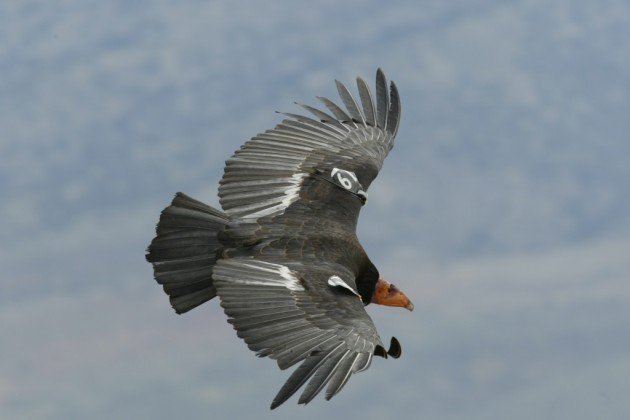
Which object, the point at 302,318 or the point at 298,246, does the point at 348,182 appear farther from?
the point at 302,318

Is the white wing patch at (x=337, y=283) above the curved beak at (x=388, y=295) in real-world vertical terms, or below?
below

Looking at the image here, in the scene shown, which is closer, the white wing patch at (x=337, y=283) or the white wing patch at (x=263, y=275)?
the white wing patch at (x=263, y=275)

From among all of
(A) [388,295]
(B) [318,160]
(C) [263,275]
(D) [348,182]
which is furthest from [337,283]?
(B) [318,160]

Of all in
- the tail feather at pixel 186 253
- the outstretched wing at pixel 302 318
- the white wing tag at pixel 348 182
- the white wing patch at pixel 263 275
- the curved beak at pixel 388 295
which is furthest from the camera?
the white wing tag at pixel 348 182

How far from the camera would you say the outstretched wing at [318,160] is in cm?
1708

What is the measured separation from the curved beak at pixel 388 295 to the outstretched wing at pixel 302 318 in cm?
145

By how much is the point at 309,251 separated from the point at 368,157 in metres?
3.49

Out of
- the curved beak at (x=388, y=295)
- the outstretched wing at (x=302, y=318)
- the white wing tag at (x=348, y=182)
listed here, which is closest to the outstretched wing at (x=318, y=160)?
the white wing tag at (x=348, y=182)

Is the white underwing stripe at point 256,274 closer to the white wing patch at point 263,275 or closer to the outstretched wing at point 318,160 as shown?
the white wing patch at point 263,275

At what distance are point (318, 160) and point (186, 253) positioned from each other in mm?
2968

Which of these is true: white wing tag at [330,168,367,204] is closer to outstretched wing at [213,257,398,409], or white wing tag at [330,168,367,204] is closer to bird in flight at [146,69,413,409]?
bird in flight at [146,69,413,409]

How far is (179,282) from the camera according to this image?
16.2 metres

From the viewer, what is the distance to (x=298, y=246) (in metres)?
15.8

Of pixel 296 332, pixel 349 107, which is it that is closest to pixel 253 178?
pixel 349 107
